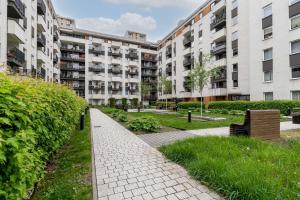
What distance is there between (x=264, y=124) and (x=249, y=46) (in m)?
23.6

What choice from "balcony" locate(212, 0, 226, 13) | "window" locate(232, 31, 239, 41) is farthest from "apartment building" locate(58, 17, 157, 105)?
"window" locate(232, 31, 239, 41)

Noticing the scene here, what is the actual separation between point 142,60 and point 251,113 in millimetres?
59154

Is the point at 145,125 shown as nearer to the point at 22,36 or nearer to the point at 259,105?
the point at 259,105

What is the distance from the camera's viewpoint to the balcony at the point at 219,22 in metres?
32.2

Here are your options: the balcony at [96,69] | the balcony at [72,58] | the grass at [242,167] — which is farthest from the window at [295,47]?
the balcony at [72,58]

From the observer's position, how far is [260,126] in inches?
293

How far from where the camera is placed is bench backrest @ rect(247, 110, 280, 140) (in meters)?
7.29

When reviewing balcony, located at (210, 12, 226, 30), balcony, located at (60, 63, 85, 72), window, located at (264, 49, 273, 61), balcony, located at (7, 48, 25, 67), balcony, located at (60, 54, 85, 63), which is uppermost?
balcony, located at (210, 12, 226, 30)

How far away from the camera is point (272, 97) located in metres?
23.7

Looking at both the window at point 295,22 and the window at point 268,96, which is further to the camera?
the window at point 268,96

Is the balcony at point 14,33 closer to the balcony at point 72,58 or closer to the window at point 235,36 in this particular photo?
the window at point 235,36

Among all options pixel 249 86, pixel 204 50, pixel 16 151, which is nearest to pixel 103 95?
pixel 204 50

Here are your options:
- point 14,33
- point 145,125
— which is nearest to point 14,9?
point 14,33

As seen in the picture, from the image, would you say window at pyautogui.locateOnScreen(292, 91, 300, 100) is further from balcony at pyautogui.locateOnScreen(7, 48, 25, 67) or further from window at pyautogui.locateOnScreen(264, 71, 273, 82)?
balcony at pyautogui.locateOnScreen(7, 48, 25, 67)
